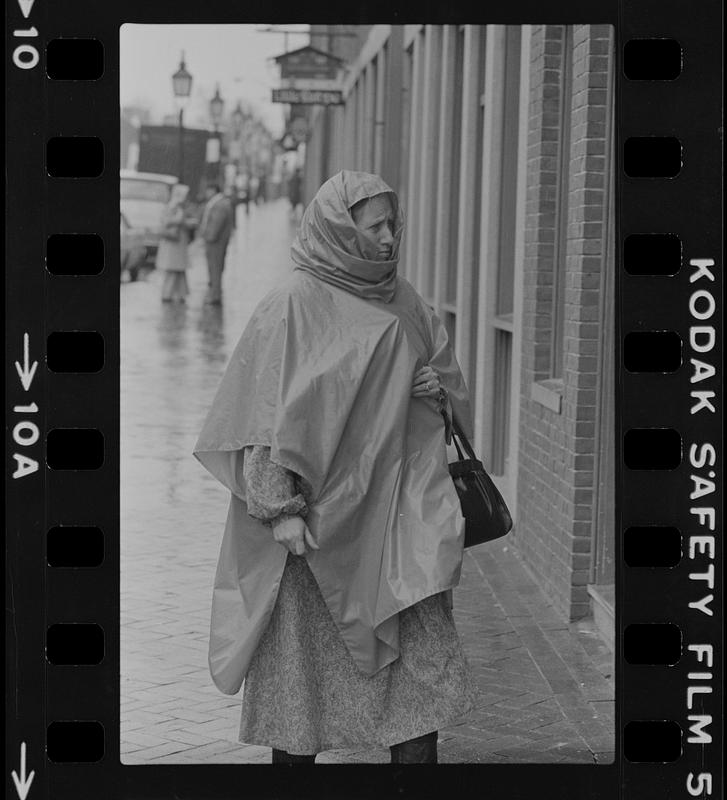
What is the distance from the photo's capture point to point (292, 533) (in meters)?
4.62

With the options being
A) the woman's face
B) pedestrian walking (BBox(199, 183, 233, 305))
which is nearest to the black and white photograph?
the woman's face

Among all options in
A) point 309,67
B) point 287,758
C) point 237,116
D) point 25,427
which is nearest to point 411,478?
point 287,758

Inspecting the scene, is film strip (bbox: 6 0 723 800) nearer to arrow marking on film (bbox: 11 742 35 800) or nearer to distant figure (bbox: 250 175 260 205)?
arrow marking on film (bbox: 11 742 35 800)

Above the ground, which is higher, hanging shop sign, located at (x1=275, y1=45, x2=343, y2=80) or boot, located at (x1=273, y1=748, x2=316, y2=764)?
hanging shop sign, located at (x1=275, y1=45, x2=343, y2=80)

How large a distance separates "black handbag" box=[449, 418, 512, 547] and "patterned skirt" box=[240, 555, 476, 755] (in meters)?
0.23

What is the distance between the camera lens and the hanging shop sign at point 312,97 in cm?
1841

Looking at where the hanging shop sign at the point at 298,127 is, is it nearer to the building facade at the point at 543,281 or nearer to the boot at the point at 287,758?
the building facade at the point at 543,281

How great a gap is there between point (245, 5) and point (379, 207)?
0.82 meters

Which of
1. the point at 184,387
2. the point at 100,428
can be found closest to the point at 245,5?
the point at 100,428

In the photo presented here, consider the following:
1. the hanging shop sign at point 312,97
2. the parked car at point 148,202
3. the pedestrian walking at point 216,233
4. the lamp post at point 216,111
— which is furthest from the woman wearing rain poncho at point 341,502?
the lamp post at point 216,111

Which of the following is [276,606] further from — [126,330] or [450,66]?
[126,330]

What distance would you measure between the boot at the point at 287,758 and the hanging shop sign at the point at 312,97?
14.1 meters

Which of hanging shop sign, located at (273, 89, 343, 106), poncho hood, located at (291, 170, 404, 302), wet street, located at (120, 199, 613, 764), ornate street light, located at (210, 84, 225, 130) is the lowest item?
wet street, located at (120, 199, 613, 764)

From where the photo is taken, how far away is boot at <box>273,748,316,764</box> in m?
4.96
